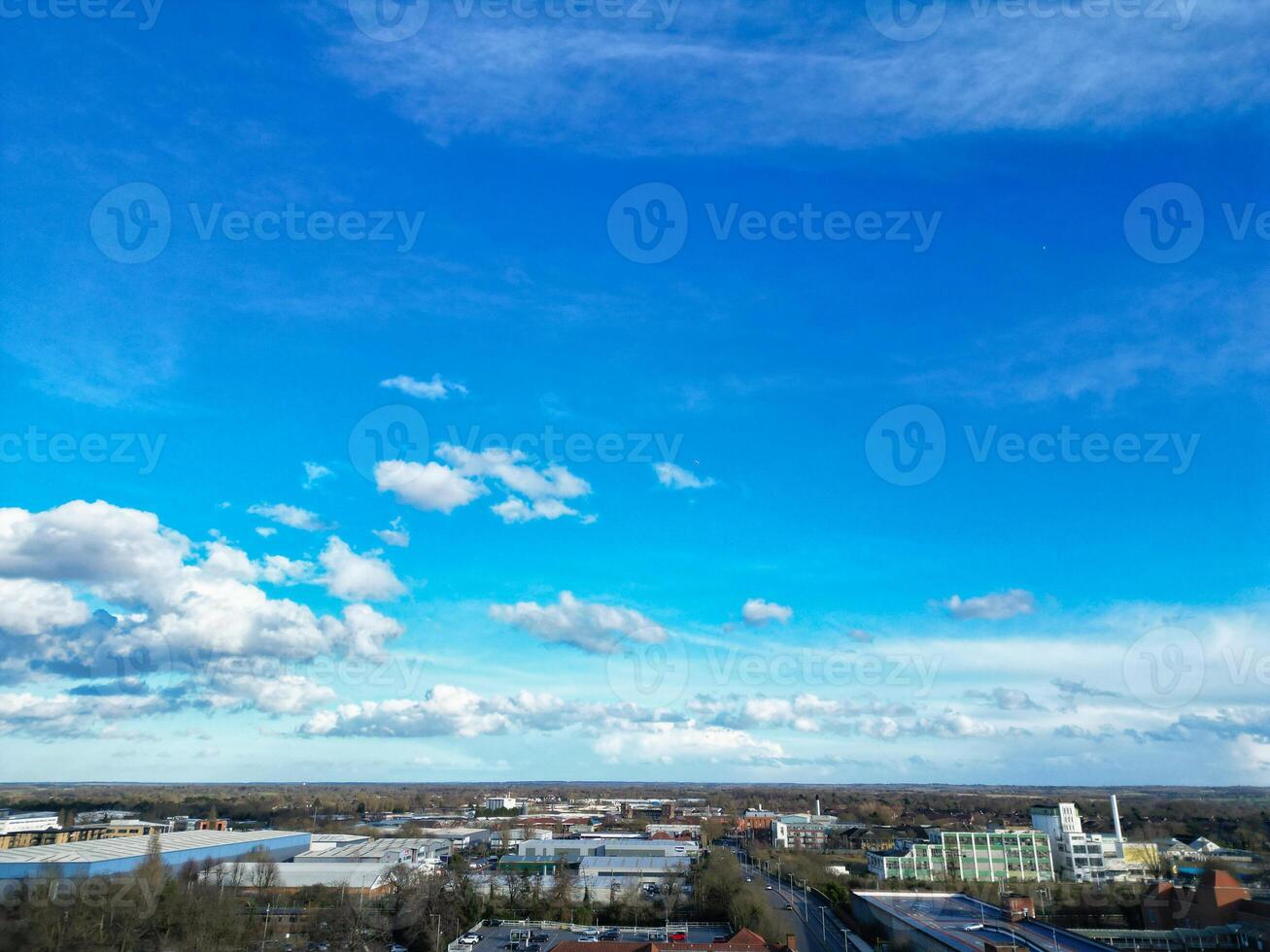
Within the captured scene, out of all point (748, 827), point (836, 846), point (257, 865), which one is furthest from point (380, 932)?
point (748, 827)

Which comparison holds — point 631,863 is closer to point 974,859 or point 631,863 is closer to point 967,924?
point 974,859

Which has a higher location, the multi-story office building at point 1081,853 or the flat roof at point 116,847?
the flat roof at point 116,847

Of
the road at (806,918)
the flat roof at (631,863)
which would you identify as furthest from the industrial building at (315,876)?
the road at (806,918)

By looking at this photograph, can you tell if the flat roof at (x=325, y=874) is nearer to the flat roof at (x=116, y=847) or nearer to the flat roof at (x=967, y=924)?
Result: the flat roof at (x=116, y=847)

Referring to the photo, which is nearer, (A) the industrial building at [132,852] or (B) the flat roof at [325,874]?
(A) the industrial building at [132,852]

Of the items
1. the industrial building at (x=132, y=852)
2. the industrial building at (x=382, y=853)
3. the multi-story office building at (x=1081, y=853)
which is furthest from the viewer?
the multi-story office building at (x=1081, y=853)

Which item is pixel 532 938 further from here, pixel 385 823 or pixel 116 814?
pixel 116 814

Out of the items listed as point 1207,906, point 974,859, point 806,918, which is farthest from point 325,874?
point 1207,906
